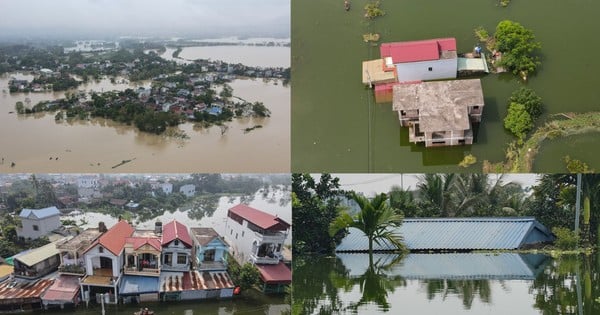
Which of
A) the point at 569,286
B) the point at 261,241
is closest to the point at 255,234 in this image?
the point at 261,241

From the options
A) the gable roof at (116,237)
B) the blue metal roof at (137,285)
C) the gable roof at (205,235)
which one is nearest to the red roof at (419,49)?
A: the gable roof at (205,235)

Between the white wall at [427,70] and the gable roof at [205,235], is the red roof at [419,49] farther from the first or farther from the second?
the gable roof at [205,235]

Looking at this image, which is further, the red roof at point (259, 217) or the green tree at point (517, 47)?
the green tree at point (517, 47)

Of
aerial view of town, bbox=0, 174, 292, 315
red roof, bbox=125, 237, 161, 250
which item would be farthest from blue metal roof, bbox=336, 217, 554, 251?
red roof, bbox=125, 237, 161, 250

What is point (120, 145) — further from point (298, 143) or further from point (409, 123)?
point (409, 123)

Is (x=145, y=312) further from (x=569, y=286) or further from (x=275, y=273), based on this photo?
(x=569, y=286)

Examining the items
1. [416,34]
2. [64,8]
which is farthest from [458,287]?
[64,8]

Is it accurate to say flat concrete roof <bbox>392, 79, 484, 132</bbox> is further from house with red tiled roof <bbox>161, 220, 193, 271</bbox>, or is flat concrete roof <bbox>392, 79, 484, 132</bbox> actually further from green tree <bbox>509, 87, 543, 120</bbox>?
house with red tiled roof <bbox>161, 220, 193, 271</bbox>
